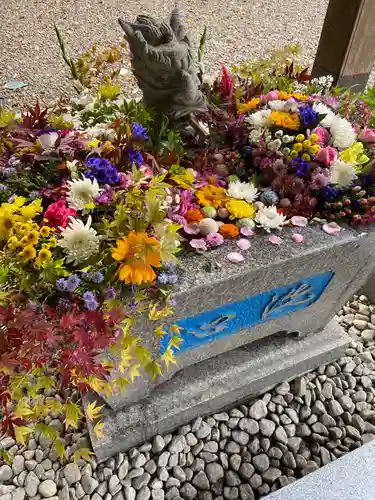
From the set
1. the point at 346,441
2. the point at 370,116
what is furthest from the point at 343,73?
the point at 346,441

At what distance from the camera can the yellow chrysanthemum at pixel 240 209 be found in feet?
5.16

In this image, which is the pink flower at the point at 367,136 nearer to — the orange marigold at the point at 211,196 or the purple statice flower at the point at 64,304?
the orange marigold at the point at 211,196

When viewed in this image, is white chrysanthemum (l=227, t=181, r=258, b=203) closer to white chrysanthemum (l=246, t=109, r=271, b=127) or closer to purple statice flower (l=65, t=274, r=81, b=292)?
white chrysanthemum (l=246, t=109, r=271, b=127)

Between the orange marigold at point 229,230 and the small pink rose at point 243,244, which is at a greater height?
the orange marigold at point 229,230

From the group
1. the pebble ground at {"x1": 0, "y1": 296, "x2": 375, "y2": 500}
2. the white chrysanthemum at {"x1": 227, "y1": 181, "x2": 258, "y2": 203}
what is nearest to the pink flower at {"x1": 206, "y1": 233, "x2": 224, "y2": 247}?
the white chrysanthemum at {"x1": 227, "y1": 181, "x2": 258, "y2": 203}

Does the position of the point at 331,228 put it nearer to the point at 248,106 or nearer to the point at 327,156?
the point at 327,156

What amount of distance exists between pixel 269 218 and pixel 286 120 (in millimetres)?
411

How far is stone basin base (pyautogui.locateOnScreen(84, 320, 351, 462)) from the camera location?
1812mm

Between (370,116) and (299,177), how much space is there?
56cm

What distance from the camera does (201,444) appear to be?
1895 mm

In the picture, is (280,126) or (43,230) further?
(280,126)

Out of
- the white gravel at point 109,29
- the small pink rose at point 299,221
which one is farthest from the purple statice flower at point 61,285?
the white gravel at point 109,29

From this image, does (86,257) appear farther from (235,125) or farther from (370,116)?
(370,116)

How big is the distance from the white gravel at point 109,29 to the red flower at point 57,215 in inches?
117
